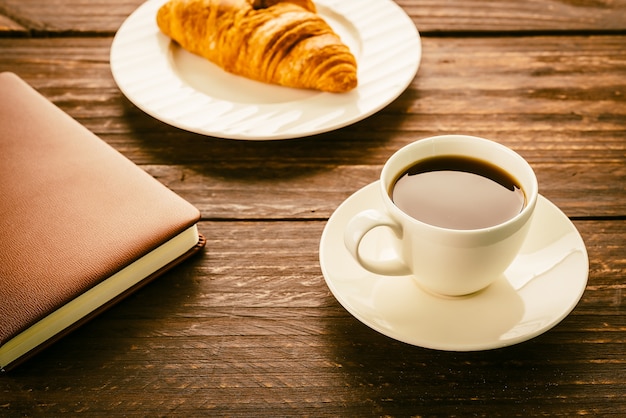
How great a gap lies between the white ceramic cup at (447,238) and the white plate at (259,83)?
0.24 meters

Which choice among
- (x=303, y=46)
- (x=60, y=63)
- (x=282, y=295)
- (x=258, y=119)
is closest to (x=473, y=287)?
(x=282, y=295)

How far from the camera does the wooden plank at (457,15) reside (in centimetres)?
112

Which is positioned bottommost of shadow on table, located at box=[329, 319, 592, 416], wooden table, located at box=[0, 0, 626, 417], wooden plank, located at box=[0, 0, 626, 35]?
shadow on table, located at box=[329, 319, 592, 416]

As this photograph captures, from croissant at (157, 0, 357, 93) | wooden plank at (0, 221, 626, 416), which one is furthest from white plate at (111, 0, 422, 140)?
→ wooden plank at (0, 221, 626, 416)

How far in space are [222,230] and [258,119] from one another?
0.20 metres

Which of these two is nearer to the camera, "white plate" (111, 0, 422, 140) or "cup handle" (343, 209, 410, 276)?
"cup handle" (343, 209, 410, 276)

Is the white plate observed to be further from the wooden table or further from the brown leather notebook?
the brown leather notebook

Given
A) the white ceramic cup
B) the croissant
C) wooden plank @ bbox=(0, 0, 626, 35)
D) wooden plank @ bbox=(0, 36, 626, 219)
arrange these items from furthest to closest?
wooden plank @ bbox=(0, 0, 626, 35) → the croissant → wooden plank @ bbox=(0, 36, 626, 219) → the white ceramic cup

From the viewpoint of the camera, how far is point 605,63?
3.37 feet

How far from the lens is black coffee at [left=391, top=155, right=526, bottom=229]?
2.03ft

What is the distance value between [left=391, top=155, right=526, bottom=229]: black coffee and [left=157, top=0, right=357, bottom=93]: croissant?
31 centimetres

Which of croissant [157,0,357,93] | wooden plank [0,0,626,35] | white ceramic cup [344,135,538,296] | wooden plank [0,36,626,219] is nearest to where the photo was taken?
white ceramic cup [344,135,538,296]

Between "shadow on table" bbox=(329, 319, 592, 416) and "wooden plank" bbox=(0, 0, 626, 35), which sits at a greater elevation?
"wooden plank" bbox=(0, 0, 626, 35)

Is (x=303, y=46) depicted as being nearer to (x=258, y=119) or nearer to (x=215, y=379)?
(x=258, y=119)
